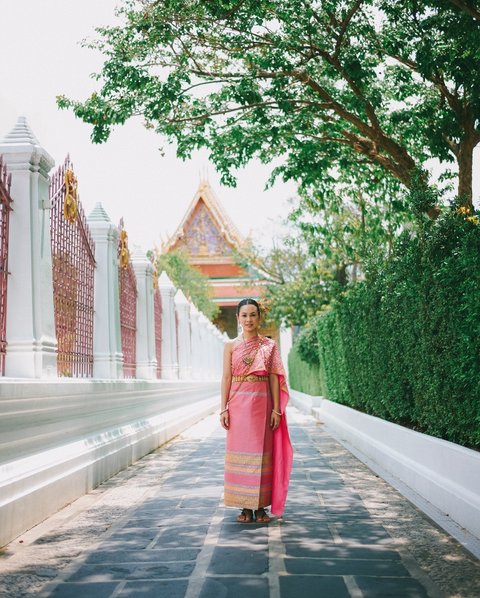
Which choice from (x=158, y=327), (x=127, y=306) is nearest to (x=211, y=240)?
(x=158, y=327)

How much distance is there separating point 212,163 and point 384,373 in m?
3.93

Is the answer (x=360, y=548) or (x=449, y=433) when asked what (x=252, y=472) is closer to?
(x=360, y=548)

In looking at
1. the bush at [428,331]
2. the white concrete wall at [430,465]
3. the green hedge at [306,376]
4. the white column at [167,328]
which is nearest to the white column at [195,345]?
the green hedge at [306,376]

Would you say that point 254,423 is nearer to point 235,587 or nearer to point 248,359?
point 248,359

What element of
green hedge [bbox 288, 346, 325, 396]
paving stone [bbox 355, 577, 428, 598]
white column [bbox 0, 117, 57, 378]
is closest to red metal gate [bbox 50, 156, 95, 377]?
white column [bbox 0, 117, 57, 378]

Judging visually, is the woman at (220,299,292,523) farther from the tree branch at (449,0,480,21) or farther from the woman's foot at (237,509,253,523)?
the tree branch at (449,0,480,21)

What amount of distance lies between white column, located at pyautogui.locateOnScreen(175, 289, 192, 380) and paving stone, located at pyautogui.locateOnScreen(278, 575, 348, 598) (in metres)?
16.7

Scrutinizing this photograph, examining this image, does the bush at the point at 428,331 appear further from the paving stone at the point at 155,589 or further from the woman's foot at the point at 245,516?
the paving stone at the point at 155,589

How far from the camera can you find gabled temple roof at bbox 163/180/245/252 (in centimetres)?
4803

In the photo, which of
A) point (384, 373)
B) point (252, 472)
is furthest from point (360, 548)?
point (384, 373)

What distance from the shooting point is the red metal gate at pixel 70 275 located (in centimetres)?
824

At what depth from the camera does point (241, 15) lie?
32.3 ft

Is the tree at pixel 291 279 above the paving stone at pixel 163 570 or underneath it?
above

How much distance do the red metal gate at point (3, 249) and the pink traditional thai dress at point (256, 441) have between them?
6.53ft
